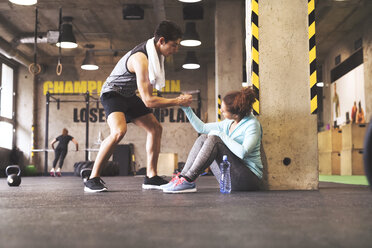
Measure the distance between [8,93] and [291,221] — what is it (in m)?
16.6

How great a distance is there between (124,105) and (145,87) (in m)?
0.36

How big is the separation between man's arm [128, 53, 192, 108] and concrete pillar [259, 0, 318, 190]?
35.7 inches

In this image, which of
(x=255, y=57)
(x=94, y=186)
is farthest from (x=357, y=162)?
(x=94, y=186)

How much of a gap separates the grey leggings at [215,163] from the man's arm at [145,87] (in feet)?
1.27

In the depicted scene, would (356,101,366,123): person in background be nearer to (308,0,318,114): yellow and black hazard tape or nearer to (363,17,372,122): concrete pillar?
(363,17,372,122): concrete pillar

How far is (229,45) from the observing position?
10.4 m

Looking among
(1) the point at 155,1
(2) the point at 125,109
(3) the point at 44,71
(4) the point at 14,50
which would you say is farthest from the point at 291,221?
(3) the point at 44,71

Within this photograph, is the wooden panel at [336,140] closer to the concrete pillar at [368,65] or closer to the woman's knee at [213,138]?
the concrete pillar at [368,65]

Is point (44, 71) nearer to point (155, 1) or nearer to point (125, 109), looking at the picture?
point (155, 1)

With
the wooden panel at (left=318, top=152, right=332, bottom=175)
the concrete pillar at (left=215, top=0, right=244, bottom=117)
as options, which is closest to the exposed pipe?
the concrete pillar at (left=215, top=0, right=244, bottom=117)

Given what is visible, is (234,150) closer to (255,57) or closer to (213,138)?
(213,138)

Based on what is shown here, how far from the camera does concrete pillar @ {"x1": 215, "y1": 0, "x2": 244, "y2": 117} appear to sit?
10328 millimetres

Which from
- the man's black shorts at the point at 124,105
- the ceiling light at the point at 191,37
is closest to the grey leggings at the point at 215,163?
the man's black shorts at the point at 124,105

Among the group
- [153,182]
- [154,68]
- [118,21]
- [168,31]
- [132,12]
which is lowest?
[153,182]
